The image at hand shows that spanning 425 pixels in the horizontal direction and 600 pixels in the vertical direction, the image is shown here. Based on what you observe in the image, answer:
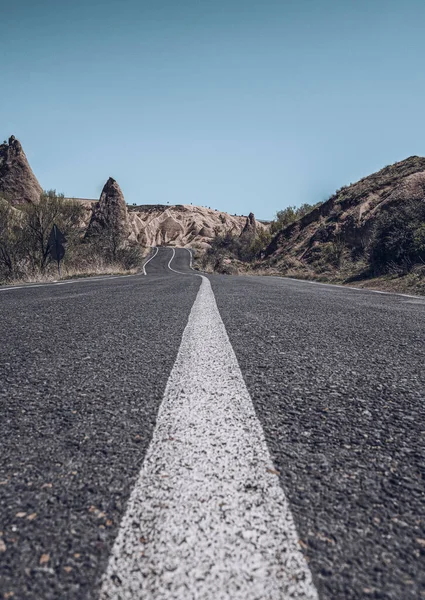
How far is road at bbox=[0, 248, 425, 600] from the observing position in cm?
56

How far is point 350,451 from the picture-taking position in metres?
0.93

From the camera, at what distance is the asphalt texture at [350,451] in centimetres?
59

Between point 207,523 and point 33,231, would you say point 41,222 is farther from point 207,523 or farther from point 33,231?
point 207,523

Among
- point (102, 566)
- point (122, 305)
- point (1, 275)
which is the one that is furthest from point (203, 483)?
point (1, 275)

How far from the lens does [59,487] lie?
768mm

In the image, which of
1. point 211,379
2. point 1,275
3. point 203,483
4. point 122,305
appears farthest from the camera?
point 1,275

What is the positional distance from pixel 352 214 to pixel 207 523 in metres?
29.5

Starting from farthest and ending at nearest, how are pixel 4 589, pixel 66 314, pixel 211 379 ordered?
pixel 66 314 < pixel 211 379 < pixel 4 589

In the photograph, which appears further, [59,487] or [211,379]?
[211,379]

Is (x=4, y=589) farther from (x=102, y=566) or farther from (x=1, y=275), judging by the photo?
(x=1, y=275)

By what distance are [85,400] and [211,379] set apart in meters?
0.48

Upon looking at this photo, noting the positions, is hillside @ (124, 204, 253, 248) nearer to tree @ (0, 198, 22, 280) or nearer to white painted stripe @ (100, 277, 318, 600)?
tree @ (0, 198, 22, 280)

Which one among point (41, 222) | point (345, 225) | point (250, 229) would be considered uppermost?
point (250, 229)

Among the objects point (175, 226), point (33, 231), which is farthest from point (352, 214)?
point (175, 226)
